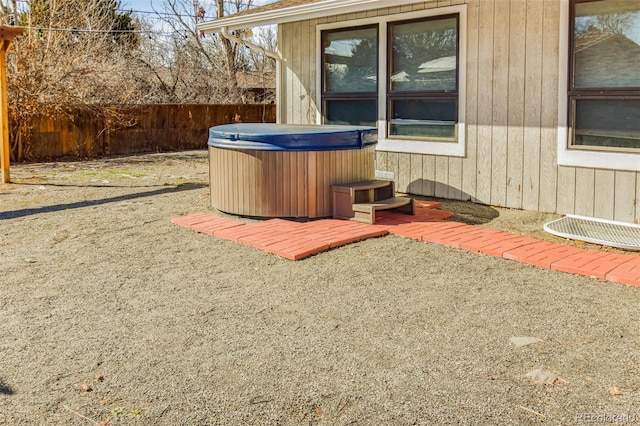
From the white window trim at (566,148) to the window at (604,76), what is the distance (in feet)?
0.14

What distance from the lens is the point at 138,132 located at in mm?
14078

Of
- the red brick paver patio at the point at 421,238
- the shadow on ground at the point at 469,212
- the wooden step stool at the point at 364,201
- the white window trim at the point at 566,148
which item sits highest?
the white window trim at the point at 566,148

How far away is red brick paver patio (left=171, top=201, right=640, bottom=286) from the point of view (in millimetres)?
4621

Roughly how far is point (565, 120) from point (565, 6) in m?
1.04

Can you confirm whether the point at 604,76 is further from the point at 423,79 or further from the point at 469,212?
the point at 423,79

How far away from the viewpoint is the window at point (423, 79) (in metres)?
7.17

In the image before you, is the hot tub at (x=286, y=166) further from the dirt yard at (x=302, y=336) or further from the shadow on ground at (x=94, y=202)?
the shadow on ground at (x=94, y=202)

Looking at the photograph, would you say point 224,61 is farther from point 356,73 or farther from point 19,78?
point 356,73

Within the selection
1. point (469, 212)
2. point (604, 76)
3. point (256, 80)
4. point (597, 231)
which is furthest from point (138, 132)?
point (597, 231)

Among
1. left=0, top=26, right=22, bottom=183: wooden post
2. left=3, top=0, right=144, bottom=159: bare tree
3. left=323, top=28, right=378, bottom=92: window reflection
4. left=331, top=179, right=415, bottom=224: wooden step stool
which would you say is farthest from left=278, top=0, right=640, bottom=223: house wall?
left=3, top=0, right=144, bottom=159: bare tree

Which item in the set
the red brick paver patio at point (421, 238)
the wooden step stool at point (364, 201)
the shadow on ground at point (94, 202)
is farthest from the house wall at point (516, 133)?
the shadow on ground at point (94, 202)

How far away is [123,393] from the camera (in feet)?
9.03

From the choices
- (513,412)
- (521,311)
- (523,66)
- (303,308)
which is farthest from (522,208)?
(513,412)

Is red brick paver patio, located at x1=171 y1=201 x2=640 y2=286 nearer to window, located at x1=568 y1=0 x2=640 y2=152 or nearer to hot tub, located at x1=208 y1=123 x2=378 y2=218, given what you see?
hot tub, located at x1=208 y1=123 x2=378 y2=218
